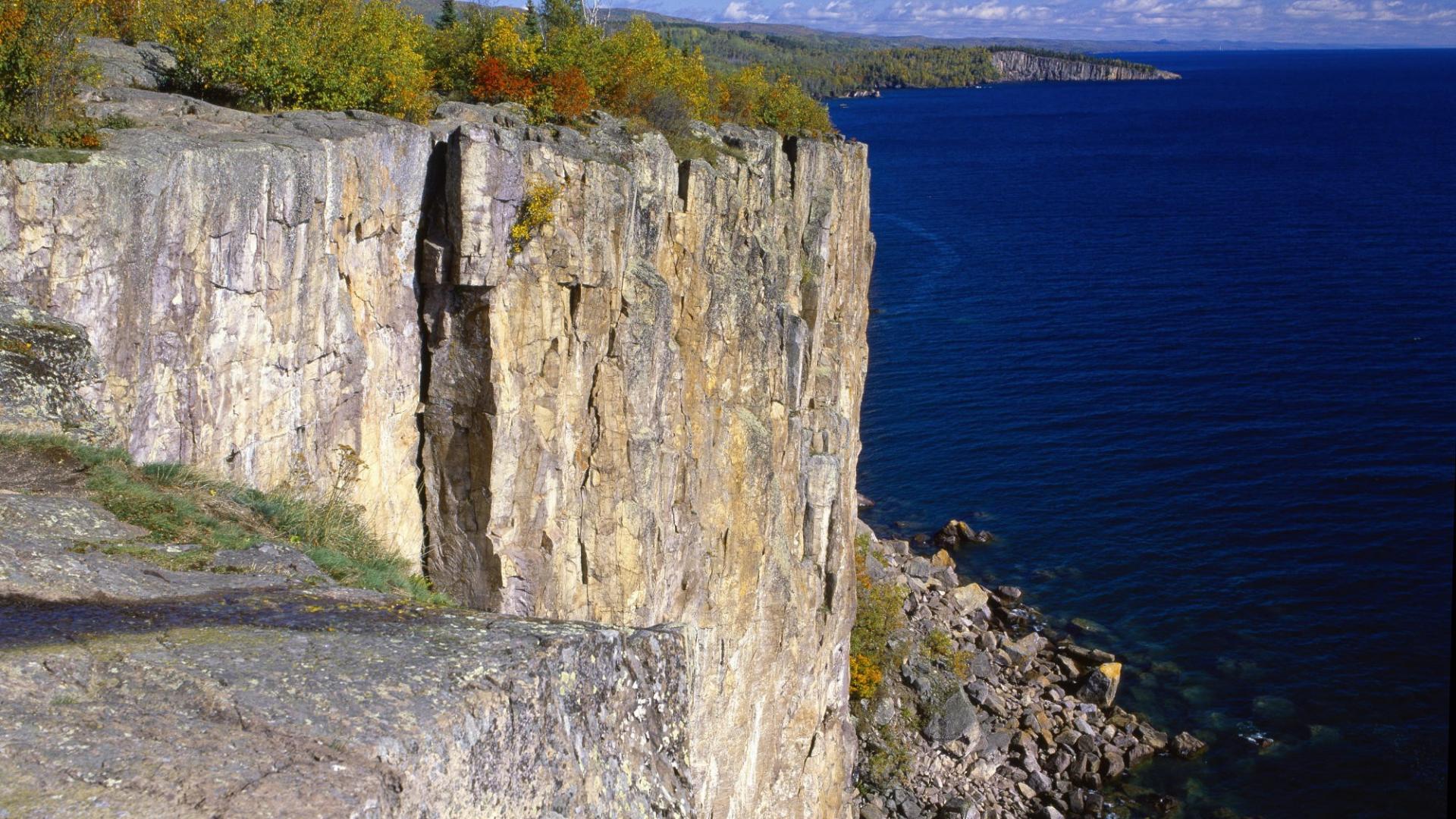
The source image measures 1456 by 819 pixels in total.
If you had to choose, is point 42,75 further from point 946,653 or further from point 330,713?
point 946,653

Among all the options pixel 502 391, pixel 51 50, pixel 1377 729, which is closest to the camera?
pixel 51 50

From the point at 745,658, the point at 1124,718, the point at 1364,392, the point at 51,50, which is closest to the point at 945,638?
the point at 1124,718

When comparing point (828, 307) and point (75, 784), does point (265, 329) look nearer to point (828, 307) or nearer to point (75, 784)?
point (75, 784)

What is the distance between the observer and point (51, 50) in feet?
48.5

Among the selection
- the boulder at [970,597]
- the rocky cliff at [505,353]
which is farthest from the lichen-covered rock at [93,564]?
the boulder at [970,597]

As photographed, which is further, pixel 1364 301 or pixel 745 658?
pixel 1364 301

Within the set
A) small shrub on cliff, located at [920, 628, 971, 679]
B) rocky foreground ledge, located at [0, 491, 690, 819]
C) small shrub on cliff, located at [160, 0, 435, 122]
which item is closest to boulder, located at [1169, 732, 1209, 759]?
small shrub on cliff, located at [920, 628, 971, 679]

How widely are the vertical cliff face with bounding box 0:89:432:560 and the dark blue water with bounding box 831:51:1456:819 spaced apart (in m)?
32.0

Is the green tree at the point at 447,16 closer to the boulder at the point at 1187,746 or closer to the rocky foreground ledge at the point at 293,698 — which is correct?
the rocky foreground ledge at the point at 293,698

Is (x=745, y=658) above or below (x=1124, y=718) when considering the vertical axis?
above

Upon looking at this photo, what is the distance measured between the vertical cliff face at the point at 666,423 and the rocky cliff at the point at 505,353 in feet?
0.21

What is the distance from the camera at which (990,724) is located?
136 feet

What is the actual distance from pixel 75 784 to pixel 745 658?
22.4 metres

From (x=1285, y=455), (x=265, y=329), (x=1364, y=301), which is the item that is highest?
(x=265, y=329)
